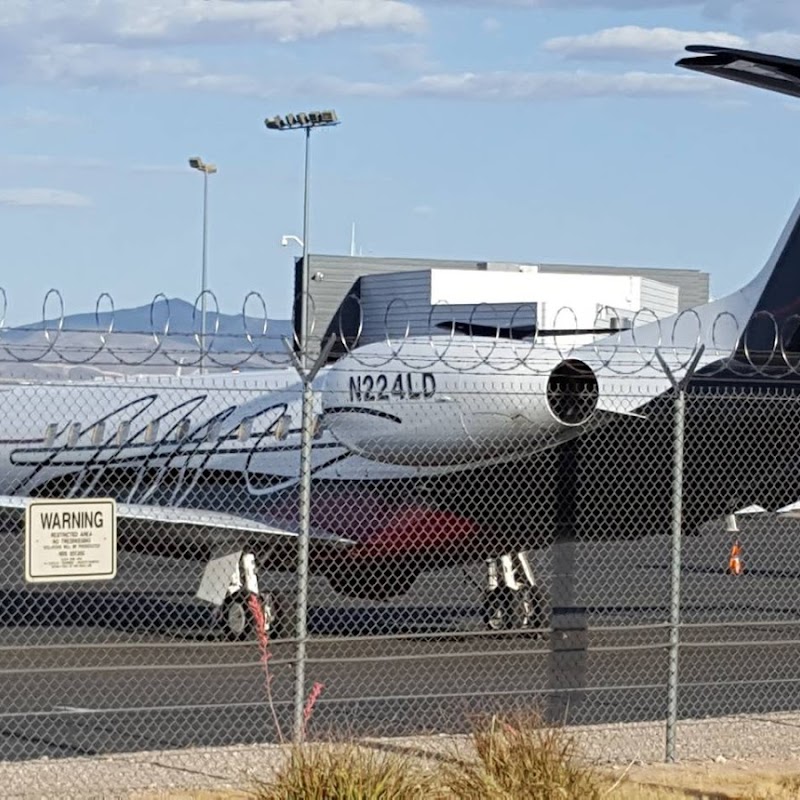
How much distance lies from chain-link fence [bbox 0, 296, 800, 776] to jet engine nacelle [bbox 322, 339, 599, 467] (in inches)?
1.0

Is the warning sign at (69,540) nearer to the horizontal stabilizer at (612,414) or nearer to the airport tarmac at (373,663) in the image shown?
the airport tarmac at (373,663)

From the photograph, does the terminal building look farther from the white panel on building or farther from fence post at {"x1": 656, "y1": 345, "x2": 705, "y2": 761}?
fence post at {"x1": 656, "y1": 345, "x2": 705, "y2": 761}

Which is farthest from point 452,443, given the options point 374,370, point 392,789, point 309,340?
point 392,789

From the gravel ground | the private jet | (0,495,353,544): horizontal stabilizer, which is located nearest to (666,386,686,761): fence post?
the gravel ground

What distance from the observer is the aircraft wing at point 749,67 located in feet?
43.0

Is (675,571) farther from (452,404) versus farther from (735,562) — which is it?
(735,562)

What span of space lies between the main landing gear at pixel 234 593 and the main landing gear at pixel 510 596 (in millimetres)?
2184

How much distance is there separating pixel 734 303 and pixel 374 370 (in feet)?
12.5

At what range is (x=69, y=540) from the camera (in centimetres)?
1006

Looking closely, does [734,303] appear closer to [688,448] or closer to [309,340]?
[688,448]

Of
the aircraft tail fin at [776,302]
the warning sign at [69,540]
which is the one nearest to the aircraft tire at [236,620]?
the aircraft tail fin at [776,302]

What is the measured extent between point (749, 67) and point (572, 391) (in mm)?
4084

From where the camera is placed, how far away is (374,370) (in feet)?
57.7

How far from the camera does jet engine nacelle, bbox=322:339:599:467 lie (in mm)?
16312
